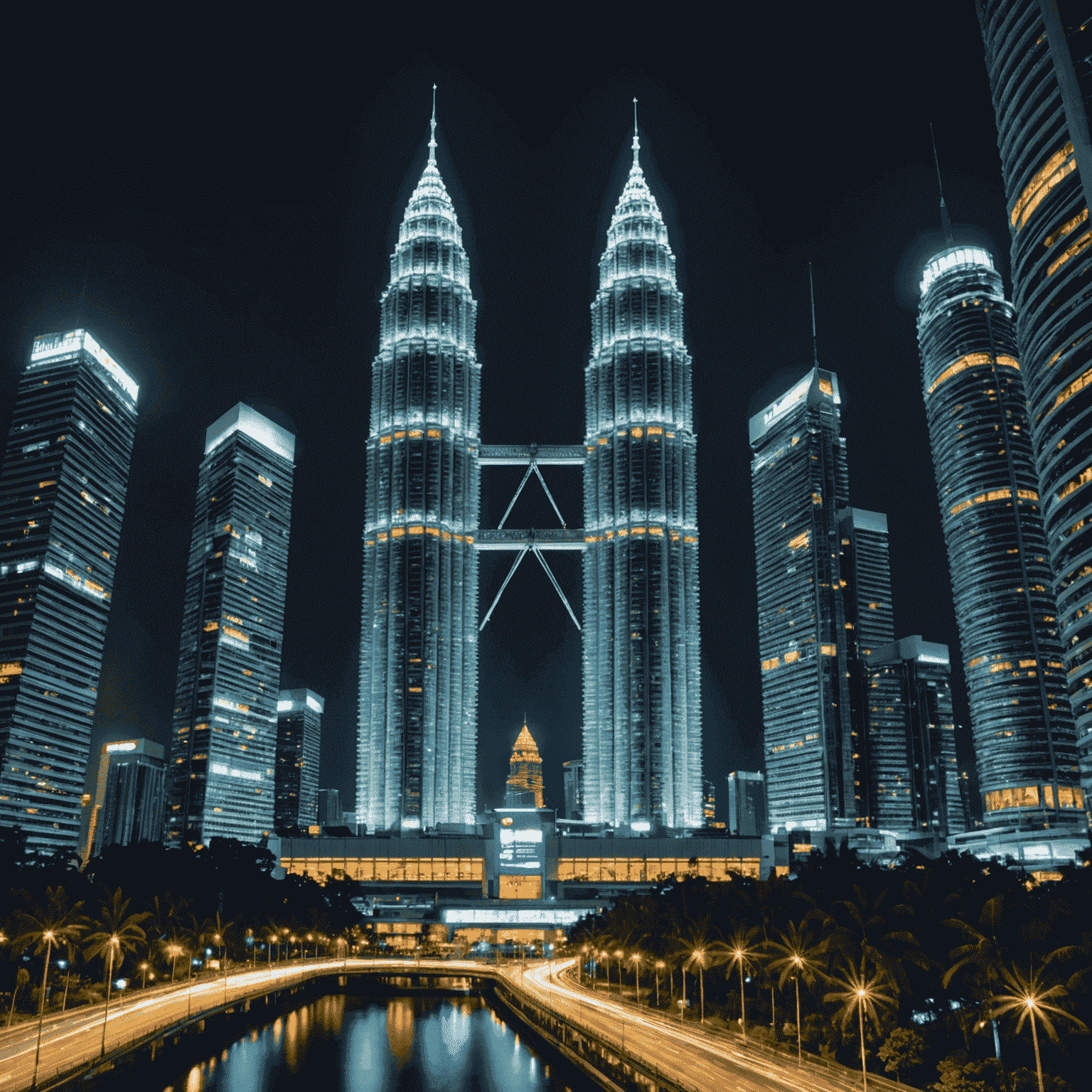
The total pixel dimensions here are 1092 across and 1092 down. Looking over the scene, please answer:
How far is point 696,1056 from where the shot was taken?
73.1m

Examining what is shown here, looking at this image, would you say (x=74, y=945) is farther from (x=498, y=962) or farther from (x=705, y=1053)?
(x=498, y=962)

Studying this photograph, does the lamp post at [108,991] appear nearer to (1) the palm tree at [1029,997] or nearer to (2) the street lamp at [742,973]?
(2) the street lamp at [742,973]

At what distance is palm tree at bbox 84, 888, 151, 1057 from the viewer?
9844cm

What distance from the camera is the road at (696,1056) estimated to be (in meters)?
62.7

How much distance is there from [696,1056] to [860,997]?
11.3 m

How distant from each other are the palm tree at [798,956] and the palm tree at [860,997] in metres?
2.54

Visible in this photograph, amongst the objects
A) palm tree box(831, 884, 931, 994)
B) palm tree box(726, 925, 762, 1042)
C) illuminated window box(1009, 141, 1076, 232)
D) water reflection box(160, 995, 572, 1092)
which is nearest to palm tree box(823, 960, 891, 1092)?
palm tree box(831, 884, 931, 994)

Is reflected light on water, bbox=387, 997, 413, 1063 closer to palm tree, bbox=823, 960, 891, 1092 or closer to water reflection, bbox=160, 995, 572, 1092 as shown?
water reflection, bbox=160, 995, 572, 1092

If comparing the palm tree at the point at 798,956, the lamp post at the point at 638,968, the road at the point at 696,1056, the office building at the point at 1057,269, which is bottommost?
the road at the point at 696,1056

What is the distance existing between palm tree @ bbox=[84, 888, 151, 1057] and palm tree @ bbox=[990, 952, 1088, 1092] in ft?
222

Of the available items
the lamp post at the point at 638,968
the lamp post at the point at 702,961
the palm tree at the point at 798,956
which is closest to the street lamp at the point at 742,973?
the lamp post at the point at 702,961

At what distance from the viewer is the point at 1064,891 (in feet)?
324

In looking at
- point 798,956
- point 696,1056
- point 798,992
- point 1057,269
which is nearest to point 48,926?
point 696,1056

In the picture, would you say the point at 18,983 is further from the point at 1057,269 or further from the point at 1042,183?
the point at 1042,183
